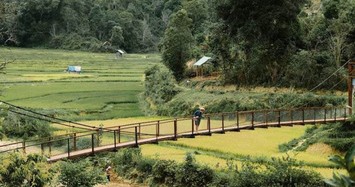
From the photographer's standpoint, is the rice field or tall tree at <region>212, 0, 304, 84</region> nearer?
the rice field

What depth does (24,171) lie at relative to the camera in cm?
1326

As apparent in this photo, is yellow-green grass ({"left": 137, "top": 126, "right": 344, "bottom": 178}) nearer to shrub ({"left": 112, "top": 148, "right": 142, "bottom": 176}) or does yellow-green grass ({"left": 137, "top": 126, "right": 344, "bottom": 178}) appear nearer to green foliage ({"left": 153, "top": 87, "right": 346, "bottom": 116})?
shrub ({"left": 112, "top": 148, "right": 142, "bottom": 176})

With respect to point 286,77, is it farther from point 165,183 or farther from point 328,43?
point 165,183

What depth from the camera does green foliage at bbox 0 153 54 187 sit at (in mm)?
13305

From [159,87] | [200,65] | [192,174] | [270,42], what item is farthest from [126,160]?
[200,65]

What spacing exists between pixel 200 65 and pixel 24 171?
88.3 feet

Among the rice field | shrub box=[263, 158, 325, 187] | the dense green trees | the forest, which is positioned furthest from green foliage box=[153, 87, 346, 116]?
the dense green trees

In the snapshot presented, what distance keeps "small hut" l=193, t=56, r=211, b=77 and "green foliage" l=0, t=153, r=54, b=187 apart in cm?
2532

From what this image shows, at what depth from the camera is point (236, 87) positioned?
34875 mm

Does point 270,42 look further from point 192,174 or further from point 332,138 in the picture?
point 192,174

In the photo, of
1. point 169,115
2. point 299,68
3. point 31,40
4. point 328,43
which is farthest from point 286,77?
point 31,40

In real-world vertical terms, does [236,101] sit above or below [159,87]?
below

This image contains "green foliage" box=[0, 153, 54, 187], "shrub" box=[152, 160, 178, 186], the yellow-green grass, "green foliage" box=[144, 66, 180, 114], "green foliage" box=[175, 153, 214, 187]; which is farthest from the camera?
"green foliage" box=[144, 66, 180, 114]

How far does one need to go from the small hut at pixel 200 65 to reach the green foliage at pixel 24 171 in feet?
83.1
